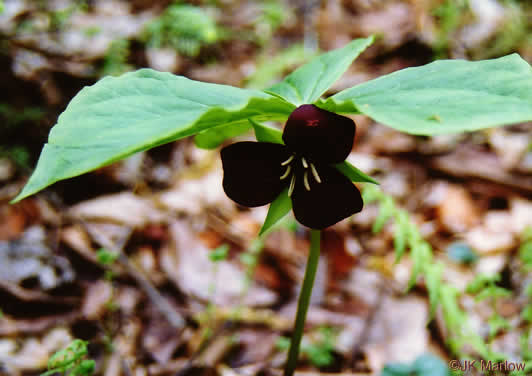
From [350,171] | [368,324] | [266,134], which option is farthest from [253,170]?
[368,324]

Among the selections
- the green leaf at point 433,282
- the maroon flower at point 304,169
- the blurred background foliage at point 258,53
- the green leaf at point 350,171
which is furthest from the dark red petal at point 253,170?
the green leaf at point 433,282

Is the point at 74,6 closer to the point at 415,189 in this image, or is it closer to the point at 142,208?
the point at 142,208

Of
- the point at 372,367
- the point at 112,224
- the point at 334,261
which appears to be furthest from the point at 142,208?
the point at 372,367

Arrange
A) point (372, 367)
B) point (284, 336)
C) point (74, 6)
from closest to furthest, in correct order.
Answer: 1. point (372, 367)
2. point (284, 336)
3. point (74, 6)

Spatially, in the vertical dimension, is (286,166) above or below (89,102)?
below

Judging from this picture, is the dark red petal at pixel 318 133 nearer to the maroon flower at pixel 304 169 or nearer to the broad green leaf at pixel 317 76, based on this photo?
the maroon flower at pixel 304 169

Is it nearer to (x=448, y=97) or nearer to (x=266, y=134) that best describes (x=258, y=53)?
(x=266, y=134)
